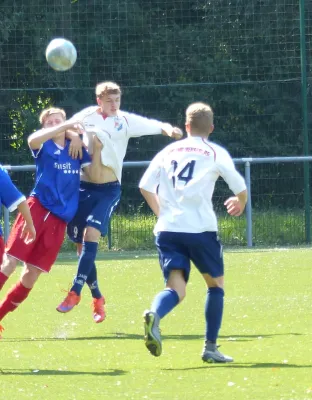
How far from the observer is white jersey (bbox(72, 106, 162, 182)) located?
9.55m

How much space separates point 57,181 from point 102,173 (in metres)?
0.90

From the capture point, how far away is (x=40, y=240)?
A: 866 centimetres

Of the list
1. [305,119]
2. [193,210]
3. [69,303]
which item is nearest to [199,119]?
[193,210]

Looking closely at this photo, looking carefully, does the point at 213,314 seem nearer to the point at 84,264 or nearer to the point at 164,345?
the point at 164,345

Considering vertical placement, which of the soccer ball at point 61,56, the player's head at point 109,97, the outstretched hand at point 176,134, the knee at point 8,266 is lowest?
the knee at point 8,266

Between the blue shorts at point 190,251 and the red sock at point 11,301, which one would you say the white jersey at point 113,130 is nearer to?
the red sock at point 11,301

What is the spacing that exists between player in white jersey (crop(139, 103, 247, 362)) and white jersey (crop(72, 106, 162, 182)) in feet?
6.84

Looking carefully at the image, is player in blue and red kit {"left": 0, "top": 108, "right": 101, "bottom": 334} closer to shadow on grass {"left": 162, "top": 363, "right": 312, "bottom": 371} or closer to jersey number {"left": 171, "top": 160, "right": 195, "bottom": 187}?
jersey number {"left": 171, "top": 160, "right": 195, "bottom": 187}

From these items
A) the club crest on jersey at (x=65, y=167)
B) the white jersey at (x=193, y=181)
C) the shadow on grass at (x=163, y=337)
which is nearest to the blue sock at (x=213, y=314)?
the white jersey at (x=193, y=181)

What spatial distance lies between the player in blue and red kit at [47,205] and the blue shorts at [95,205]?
0.59 metres

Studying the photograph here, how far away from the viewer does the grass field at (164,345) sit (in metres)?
6.50

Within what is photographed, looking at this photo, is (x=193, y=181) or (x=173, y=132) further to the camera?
(x=173, y=132)

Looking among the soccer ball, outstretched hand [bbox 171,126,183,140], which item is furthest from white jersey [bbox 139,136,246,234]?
the soccer ball

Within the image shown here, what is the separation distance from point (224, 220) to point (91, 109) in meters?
7.99
